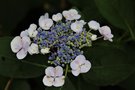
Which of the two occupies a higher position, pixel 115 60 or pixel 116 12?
pixel 116 12

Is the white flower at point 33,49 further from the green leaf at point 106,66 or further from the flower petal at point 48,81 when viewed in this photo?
the green leaf at point 106,66

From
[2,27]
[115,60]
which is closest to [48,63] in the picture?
[115,60]

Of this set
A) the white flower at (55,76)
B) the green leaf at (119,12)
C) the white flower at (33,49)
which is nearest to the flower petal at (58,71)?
the white flower at (55,76)

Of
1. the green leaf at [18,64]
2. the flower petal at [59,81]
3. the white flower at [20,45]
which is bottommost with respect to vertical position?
the flower petal at [59,81]

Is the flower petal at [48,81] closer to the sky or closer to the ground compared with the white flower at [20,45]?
closer to the ground

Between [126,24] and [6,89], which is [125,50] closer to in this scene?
[126,24]

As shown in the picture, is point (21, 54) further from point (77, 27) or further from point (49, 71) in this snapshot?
point (77, 27)
